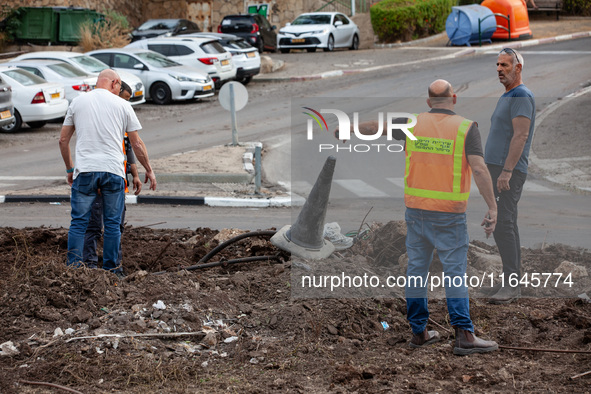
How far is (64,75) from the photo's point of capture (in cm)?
2047

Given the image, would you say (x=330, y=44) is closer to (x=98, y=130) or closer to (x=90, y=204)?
(x=98, y=130)

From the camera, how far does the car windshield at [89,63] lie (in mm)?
21750

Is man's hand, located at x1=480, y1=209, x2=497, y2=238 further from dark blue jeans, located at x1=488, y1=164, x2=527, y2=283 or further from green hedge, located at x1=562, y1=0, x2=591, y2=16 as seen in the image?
green hedge, located at x1=562, y1=0, x2=591, y2=16

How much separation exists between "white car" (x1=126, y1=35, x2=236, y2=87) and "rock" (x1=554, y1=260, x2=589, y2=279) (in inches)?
740

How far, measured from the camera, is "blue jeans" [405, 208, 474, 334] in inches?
213

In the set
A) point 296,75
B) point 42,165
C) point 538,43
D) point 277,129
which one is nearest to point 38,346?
point 42,165

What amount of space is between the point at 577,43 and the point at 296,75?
39.5 feet

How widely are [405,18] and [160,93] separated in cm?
1463

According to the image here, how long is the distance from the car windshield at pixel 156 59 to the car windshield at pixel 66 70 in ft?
8.90

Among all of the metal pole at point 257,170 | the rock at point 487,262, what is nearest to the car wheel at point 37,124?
the metal pole at point 257,170

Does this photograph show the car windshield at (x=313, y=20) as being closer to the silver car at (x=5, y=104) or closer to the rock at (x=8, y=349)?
the silver car at (x=5, y=104)

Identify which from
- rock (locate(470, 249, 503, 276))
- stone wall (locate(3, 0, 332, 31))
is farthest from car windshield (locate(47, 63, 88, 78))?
stone wall (locate(3, 0, 332, 31))

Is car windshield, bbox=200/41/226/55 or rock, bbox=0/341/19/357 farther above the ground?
car windshield, bbox=200/41/226/55

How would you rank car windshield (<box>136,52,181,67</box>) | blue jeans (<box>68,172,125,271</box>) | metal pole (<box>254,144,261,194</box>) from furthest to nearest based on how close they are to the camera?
1. car windshield (<box>136,52,181,67</box>)
2. metal pole (<box>254,144,261,194</box>)
3. blue jeans (<box>68,172,125,271</box>)
